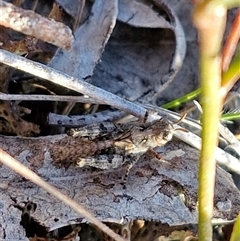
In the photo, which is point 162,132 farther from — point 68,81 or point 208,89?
point 208,89

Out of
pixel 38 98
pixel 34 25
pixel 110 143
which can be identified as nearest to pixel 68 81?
pixel 38 98

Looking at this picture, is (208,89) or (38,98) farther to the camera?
(38,98)

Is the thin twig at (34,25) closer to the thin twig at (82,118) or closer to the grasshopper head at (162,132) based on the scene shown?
the grasshopper head at (162,132)

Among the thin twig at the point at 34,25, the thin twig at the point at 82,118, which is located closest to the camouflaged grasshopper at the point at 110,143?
the thin twig at the point at 82,118

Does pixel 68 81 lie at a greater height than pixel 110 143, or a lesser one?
greater

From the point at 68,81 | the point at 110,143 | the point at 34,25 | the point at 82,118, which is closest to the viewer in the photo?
the point at 34,25
